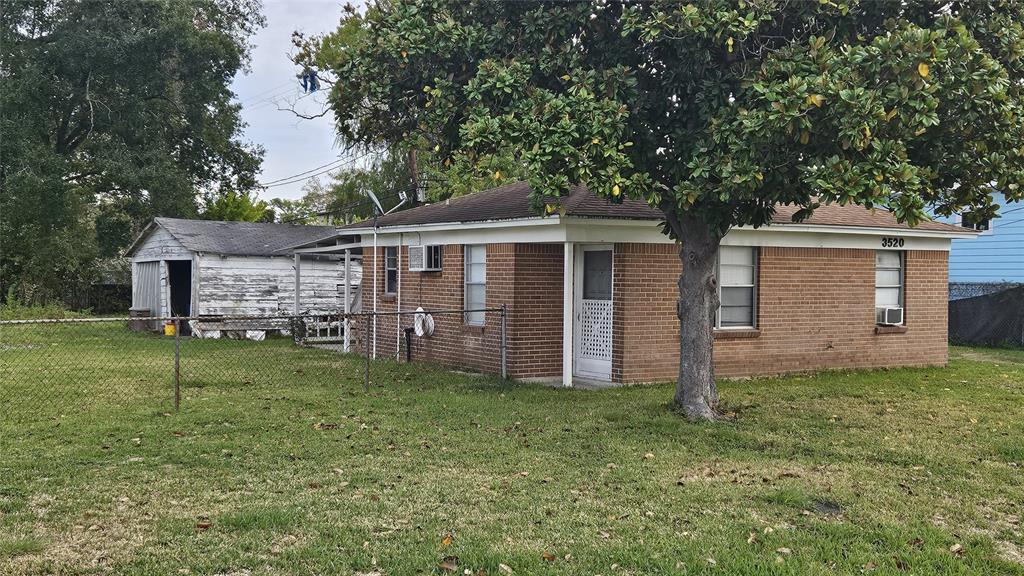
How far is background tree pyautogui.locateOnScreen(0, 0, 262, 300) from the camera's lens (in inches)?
1090

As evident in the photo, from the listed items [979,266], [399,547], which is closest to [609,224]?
[399,547]

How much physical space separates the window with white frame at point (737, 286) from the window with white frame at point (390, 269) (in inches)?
248

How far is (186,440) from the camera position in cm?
820

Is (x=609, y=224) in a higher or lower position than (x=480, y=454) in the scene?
higher

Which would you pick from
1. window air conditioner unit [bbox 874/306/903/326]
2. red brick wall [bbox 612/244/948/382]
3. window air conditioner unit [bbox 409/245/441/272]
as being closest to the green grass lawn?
red brick wall [bbox 612/244/948/382]

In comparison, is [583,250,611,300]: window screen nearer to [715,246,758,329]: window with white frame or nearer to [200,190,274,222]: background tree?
[715,246,758,329]: window with white frame

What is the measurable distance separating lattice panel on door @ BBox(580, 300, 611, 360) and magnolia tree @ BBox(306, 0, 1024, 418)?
3052 millimetres

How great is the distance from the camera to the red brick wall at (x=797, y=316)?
12.7 meters

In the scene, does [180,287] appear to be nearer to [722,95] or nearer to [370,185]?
[370,185]

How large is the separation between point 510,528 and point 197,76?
29.1 m

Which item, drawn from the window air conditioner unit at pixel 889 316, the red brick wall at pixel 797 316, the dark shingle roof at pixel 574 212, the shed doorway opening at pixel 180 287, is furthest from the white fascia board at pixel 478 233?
the shed doorway opening at pixel 180 287

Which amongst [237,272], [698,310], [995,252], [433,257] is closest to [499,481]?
[698,310]

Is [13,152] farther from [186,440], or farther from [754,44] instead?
[754,44]

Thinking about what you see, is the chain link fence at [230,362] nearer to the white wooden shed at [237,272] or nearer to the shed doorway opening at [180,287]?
the white wooden shed at [237,272]
